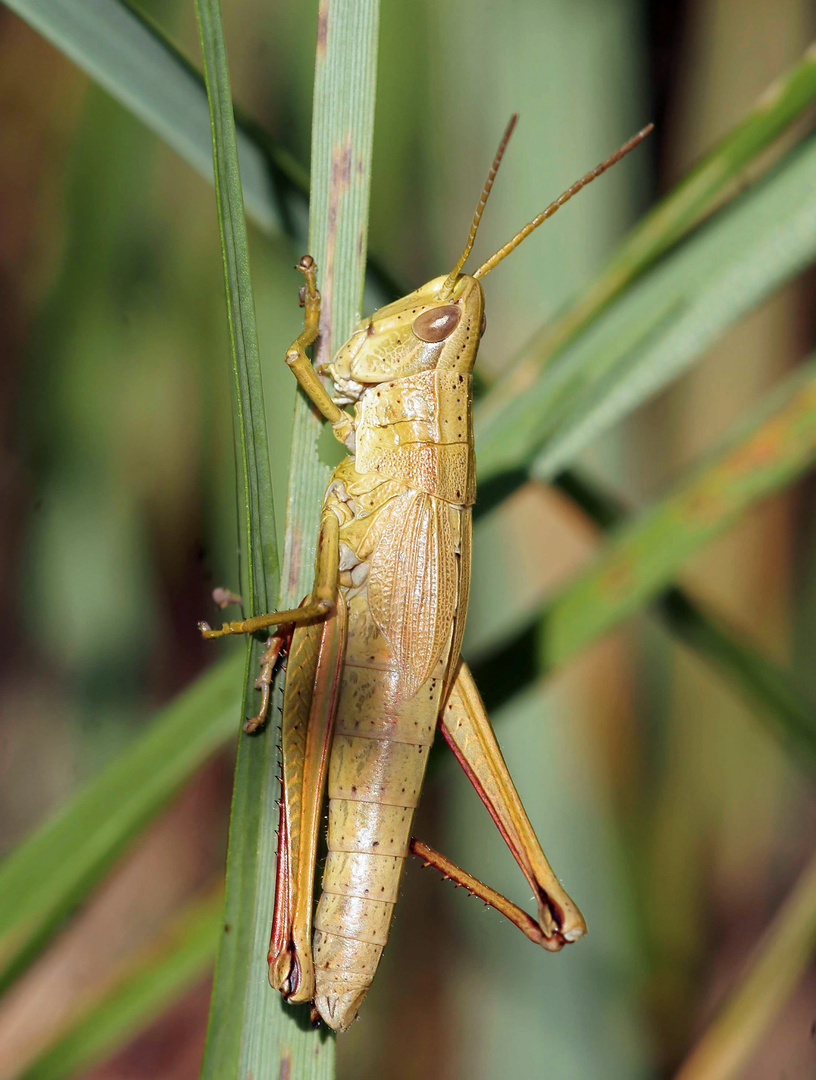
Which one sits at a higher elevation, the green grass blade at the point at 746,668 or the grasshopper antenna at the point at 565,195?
the grasshopper antenna at the point at 565,195

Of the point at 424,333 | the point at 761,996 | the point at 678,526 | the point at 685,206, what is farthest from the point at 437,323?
the point at 761,996

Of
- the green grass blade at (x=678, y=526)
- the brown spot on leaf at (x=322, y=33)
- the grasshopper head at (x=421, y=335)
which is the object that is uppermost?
the brown spot on leaf at (x=322, y=33)

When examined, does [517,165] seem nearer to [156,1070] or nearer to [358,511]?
[358,511]

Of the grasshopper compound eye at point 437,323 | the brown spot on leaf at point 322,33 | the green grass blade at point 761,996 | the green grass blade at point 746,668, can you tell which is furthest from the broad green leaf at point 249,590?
the green grass blade at point 761,996

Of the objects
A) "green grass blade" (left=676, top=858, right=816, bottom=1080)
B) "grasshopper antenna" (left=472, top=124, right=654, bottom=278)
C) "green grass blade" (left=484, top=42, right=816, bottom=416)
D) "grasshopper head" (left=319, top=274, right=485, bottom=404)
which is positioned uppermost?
"grasshopper head" (left=319, top=274, right=485, bottom=404)

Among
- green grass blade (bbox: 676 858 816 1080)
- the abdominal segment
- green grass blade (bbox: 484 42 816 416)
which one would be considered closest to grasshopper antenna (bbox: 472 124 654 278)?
green grass blade (bbox: 484 42 816 416)

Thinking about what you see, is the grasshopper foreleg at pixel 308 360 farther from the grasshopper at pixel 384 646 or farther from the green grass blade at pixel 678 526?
the green grass blade at pixel 678 526

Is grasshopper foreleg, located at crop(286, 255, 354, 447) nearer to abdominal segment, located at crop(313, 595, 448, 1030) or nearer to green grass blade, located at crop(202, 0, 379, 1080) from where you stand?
green grass blade, located at crop(202, 0, 379, 1080)
